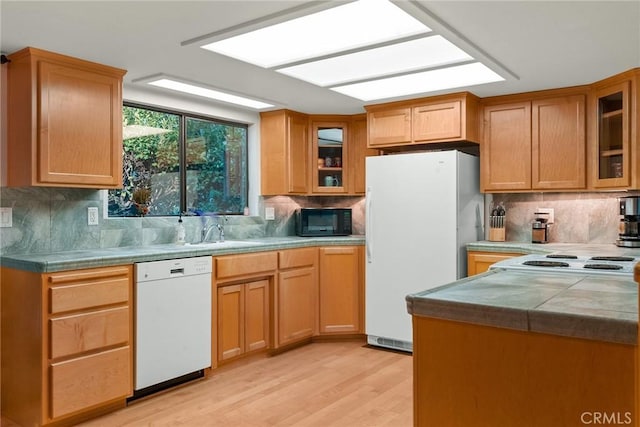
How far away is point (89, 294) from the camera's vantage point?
9.20 ft

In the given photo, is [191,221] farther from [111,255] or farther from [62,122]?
[62,122]

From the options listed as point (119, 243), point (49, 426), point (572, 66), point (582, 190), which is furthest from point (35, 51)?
point (582, 190)

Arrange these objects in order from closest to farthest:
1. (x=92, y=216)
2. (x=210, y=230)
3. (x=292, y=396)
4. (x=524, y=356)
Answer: (x=524, y=356)
(x=292, y=396)
(x=92, y=216)
(x=210, y=230)

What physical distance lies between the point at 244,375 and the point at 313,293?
1.06m

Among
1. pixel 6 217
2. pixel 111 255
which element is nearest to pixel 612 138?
pixel 111 255

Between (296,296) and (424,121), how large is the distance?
180 cm

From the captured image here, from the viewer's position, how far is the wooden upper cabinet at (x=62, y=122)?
9.21ft

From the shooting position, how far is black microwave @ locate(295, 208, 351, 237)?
4730 millimetres

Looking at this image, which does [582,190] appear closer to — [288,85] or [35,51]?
[288,85]

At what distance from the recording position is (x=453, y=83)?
11.5ft

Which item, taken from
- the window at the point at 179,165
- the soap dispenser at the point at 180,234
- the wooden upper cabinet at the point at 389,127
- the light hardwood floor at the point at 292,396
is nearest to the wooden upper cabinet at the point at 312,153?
the window at the point at 179,165

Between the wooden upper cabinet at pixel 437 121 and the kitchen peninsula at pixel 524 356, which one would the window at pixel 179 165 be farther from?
the kitchen peninsula at pixel 524 356

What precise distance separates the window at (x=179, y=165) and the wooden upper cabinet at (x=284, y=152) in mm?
211

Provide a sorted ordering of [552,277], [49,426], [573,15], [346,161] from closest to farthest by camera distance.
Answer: [552,277], [573,15], [49,426], [346,161]
